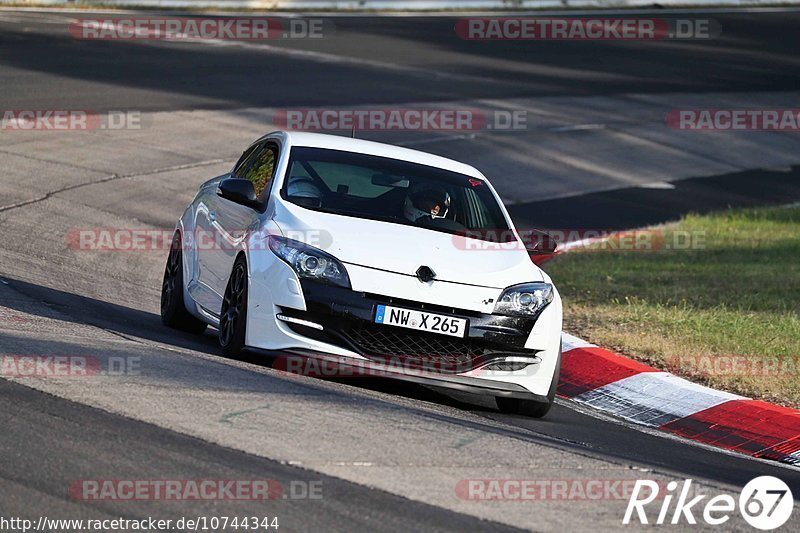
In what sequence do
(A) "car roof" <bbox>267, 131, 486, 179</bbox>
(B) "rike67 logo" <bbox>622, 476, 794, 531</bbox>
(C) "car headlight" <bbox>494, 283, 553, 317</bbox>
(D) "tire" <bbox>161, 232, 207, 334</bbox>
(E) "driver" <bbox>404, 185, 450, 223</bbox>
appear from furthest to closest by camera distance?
1. (D) "tire" <bbox>161, 232, 207, 334</bbox>
2. (A) "car roof" <bbox>267, 131, 486, 179</bbox>
3. (E) "driver" <bbox>404, 185, 450, 223</bbox>
4. (C) "car headlight" <bbox>494, 283, 553, 317</bbox>
5. (B) "rike67 logo" <bbox>622, 476, 794, 531</bbox>

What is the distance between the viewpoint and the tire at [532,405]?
28.1 ft

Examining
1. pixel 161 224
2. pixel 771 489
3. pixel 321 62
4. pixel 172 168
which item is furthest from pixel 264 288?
pixel 321 62

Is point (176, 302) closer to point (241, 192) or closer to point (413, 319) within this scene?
point (241, 192)

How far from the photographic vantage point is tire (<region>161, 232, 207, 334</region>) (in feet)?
33.4

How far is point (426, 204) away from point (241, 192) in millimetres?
1243

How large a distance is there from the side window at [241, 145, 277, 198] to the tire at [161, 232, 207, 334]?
822 millimetres

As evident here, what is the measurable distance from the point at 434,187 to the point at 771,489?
341cm

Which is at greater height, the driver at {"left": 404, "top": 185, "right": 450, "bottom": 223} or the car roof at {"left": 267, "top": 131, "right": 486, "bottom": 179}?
the car roof at {"left": 267, "top": 131, "right": 486, "bottom": 179}

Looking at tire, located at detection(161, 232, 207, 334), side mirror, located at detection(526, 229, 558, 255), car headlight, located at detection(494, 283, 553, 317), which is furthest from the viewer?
tire, located at detection(161, 232, 207, 334)

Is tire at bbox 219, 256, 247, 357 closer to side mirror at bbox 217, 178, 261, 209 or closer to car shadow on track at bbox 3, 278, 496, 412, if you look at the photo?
car shadow on track at bbox 3, 278, 496, 412

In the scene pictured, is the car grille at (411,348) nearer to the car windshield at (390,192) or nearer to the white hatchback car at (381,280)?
the white hatchback car at (381,280)

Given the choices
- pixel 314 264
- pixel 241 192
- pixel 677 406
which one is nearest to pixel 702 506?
pixel 314 264

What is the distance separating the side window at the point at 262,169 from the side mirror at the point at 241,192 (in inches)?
10.7

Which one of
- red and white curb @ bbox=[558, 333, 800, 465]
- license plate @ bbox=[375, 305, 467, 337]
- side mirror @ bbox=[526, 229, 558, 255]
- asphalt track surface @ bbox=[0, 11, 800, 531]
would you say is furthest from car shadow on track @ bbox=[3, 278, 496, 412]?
side mirror @ bbox=[526, 229, 558, 255]
